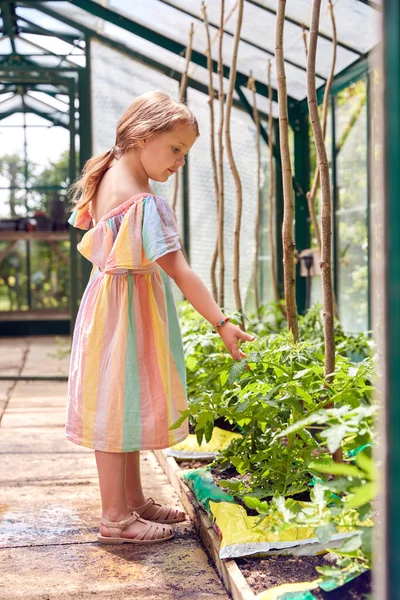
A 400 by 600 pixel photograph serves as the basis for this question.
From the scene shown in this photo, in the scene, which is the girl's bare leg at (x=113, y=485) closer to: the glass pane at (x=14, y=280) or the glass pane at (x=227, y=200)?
the glass pane at (x=227, y=200)

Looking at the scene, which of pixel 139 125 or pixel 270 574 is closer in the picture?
pixel 270 574

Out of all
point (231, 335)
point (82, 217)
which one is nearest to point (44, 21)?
point (82, 217)

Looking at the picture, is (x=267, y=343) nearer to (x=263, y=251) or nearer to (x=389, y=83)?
(x=389, y=83)

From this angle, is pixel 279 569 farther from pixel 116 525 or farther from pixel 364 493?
pixel 364 493

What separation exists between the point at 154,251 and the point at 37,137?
7451 millimetres

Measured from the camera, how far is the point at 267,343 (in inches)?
82.4

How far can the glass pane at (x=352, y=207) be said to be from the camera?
4.16m

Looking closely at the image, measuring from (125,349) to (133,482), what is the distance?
0.40 meters

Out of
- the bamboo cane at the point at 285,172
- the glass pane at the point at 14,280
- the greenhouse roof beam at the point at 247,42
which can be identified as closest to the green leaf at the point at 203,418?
the bamboo cane at the point at 285,172

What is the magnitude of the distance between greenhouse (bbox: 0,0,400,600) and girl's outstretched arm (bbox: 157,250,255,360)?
0.02m

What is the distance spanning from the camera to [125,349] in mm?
1993

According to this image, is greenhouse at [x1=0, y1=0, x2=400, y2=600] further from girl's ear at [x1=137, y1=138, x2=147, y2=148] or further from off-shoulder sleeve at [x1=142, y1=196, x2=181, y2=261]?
girl's ear at [x1=137, y1=138, x2=147, y2=148]

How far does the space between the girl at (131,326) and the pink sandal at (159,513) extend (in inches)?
1.9

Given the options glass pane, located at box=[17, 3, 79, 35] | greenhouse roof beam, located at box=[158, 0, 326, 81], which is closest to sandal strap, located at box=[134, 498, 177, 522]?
greenhouse roof beam, located at box=[158, 0, 326, 81]
